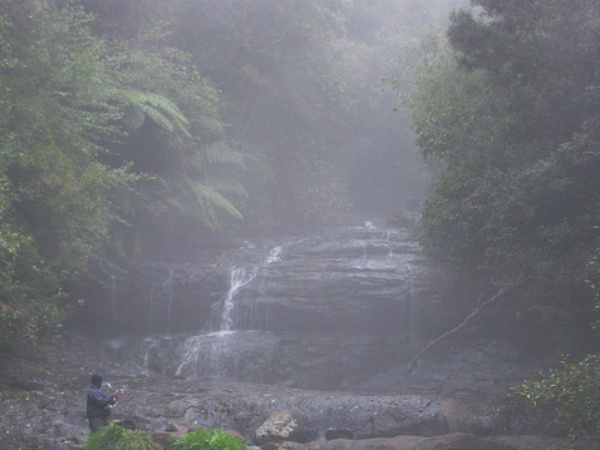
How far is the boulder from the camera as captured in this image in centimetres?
1155

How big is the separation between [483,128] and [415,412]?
760cm

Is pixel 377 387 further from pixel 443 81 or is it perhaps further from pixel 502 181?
pixel 443 81

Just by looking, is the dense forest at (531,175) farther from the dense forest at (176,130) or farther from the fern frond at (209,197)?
the dense forest at (176,130)

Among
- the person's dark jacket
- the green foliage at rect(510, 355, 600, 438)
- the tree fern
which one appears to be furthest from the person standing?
the tree fern

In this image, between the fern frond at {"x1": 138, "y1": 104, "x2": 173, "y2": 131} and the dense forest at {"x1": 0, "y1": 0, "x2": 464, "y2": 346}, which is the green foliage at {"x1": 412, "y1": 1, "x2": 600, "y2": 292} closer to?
the fern frond at {"x1": 138, "y1": 104, "x2": 173, "y2": 131}

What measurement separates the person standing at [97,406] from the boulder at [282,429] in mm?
3368

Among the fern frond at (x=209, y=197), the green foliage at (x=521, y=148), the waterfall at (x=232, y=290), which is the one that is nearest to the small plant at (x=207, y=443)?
the green foliage at (x=521, y=148)

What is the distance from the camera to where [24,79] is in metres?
14.6

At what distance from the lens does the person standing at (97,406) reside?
370 inches

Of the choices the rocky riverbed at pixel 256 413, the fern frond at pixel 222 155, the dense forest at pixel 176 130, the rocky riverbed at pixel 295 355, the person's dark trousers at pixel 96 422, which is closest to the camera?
the person's dark trousers at pixel 96 422

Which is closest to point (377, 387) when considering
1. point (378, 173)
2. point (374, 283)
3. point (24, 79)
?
point (374, 283)

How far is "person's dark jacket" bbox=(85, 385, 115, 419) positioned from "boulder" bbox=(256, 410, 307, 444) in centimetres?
341

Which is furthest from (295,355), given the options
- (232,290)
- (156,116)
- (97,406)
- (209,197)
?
(97,406)

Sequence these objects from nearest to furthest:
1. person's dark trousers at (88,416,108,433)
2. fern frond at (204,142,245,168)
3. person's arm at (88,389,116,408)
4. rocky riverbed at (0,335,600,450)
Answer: person's arm at (88,389,116,408)
person's dark trousers at (88,416,108,433)
rocky riverbed at (0,335,600,450)
fern frond at (204,142,245,168)
